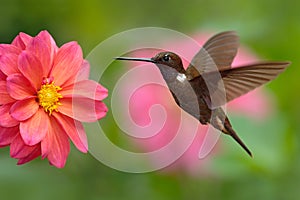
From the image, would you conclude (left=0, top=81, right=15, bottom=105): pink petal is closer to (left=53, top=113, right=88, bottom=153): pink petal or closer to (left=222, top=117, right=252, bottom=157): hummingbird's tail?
(left=53, top=113, right=88, bottom=153): pink petal

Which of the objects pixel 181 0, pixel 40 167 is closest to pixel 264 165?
pixel 40 167

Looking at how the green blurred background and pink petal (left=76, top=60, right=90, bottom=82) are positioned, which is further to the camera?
the green blurred background

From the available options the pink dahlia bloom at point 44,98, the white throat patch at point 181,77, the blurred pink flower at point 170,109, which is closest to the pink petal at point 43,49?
the pink dahlia bloom at point 44,98

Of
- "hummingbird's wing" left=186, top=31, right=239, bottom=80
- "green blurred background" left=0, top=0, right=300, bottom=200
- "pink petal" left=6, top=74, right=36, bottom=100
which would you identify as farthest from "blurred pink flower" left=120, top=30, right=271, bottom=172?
"pink petal" left=6, top=74, right=36, bottom=100

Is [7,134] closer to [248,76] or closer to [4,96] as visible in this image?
[4,96]

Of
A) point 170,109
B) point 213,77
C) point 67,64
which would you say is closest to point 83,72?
point 67,64
